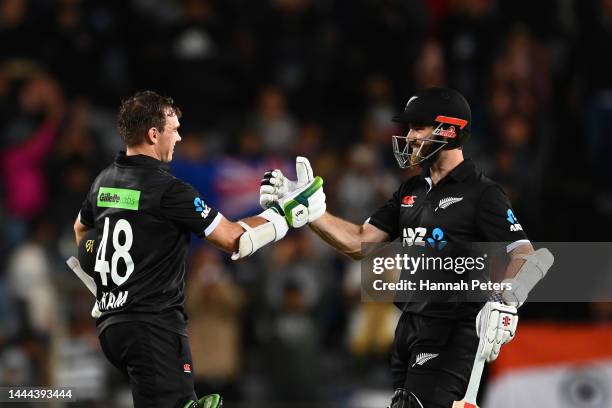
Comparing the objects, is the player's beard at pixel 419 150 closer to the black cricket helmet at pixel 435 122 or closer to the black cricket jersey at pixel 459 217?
the black cricket helmet at pixel 435 122

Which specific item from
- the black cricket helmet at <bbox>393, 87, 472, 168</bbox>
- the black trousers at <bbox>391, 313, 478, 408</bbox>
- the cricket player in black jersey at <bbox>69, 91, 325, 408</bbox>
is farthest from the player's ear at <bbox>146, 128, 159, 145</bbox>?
the black trousers at <bbox>391, 313, 478, 408</bbox>

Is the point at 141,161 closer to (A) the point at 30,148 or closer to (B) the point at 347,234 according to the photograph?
(B) the point at 347,234

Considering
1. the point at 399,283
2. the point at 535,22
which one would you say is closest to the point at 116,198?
the point at 399,283

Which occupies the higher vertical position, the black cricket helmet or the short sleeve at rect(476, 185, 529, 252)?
the black cricket helmet

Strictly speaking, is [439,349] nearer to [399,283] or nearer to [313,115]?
[399,283]

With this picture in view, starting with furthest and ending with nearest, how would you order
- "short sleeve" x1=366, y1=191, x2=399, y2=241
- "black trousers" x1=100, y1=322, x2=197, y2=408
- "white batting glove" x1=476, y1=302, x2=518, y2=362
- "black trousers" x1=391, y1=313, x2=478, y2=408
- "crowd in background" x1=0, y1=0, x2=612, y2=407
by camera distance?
"crowd in background" x1=0, y1=0, x2=612, y2=407 → "short sleeve" x1=366, y1=191, x2=399, y2=241 → "black trousers" x1=391, y1=313, x2=478, y2=408 → "black trousers" x1=100, y1=322, x2=197, y2=408 → "white batting glove" x1=476, y1=302, x2=518, y2=362

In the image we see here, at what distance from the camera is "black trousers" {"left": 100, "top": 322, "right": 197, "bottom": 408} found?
6891mm

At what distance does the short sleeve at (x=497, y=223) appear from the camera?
7.13 m

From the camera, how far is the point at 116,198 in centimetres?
701

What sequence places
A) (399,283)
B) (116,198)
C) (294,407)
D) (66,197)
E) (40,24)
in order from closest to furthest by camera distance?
(116,198), (399,283), (294,407), (66,197), (40,24)

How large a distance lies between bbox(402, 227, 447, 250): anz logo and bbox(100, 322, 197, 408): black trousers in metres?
1.61

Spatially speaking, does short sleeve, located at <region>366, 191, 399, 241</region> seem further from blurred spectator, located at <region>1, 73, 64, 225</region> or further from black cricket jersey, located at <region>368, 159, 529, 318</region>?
blurred spectator, located at <region>1, 73, 64, 225</region>

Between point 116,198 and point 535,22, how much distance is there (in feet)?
30.5

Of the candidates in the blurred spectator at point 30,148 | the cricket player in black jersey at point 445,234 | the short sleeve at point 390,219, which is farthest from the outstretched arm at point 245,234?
the blurred spectator at point 30,148
